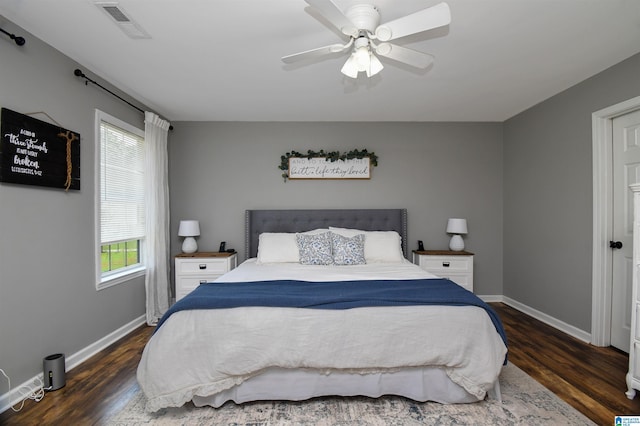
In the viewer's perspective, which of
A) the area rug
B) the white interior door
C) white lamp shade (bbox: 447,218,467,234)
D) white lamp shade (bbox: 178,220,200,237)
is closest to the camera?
the area rug

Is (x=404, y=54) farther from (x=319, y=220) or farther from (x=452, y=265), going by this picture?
(x=452, y=265)

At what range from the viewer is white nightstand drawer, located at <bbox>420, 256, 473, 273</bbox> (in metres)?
4.12

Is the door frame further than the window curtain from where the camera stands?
No

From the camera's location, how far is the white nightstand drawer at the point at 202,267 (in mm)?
3953

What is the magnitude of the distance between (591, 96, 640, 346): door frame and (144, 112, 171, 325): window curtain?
4.63 metres

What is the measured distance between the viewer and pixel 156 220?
3.80 m

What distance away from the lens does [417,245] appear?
4.49 metres

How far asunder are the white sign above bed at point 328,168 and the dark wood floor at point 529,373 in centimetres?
259

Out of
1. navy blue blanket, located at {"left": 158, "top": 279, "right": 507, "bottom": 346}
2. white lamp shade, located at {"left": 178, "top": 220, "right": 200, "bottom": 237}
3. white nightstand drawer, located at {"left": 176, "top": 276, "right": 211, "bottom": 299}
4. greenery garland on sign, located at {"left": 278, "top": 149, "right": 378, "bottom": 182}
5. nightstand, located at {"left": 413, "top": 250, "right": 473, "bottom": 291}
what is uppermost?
greenery garland on sign, located at {"left": 278, "top": 149, "right": 378, "bottom": 182}

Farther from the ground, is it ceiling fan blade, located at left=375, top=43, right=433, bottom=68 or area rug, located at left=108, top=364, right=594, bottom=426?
ceiling fan blade, located at left=375, top=43, right=433, bottom=68

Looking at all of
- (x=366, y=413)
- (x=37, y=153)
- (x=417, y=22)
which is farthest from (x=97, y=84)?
(x=366, y=413)

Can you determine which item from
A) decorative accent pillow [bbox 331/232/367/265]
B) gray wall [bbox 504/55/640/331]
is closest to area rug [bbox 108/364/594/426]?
decorative accent pillow [bbox 331/232/367/265]

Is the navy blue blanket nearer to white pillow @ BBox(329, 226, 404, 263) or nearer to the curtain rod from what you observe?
white pillow @ BBox(329, 226, 404, 263)

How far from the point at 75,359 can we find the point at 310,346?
6.97 feet
